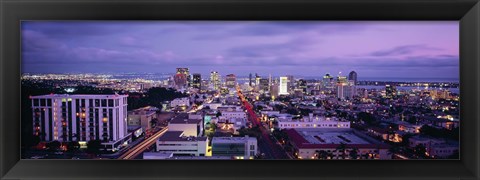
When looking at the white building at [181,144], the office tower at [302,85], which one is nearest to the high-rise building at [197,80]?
the white building at [181,144]

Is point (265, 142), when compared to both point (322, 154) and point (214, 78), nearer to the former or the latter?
point (322, 154)

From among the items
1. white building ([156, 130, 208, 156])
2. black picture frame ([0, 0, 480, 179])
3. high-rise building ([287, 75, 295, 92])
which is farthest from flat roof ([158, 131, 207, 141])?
high-rise building ([287, 75, 295, 92])

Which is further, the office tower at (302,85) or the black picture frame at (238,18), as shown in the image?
the office tower at (302,85)

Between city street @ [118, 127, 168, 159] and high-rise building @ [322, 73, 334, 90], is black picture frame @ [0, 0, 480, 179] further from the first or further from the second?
high-rise building @ [322, 73, 334, 90]

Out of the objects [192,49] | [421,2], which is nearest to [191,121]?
[192,49]

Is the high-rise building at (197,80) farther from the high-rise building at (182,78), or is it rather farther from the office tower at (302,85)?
the office tower at (302,85)

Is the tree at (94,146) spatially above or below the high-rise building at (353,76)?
below

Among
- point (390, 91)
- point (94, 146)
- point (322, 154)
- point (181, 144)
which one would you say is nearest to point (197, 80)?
point (181, 144)
